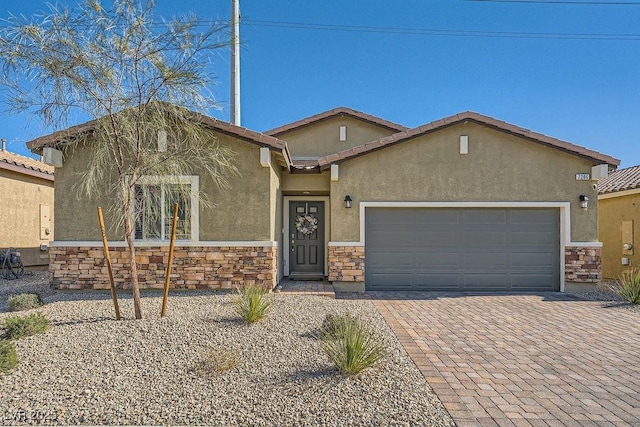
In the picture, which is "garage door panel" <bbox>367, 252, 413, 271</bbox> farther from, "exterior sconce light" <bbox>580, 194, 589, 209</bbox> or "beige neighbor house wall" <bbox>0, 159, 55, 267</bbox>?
"beige neighbor house wall" <bbox>0, 159, 55, 267</bbox>

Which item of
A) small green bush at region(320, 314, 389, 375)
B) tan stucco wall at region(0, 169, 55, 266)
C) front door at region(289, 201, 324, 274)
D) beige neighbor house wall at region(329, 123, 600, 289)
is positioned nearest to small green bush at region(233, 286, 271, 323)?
small green bush at region(320, 314, 389, 375)

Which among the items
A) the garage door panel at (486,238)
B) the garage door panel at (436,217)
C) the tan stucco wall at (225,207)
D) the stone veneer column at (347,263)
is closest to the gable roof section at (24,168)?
the tan stucco wall at (225,207)

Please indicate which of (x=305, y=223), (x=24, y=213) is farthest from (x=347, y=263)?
(x=24, y=213)

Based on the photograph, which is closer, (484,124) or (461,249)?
(484,124)

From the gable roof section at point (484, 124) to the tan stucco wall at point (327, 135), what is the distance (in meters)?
4.89

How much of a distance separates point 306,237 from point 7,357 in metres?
8.78

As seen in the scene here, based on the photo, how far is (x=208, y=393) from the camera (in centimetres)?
427

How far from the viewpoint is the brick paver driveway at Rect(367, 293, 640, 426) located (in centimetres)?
404

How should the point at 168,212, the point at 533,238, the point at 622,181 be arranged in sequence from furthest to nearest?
the point at 622,181 → the point at 533,238 → the point at 168,212

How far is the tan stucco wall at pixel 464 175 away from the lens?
1056cm

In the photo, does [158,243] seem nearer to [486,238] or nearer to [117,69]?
[117,69]

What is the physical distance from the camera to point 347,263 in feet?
34.8

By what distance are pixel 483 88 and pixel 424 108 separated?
2545 mm

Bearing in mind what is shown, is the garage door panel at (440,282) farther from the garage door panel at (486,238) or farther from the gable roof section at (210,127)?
the gable roof section at (210,127)
